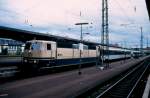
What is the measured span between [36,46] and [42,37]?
14.4ft

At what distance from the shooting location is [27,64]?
23.6 meters

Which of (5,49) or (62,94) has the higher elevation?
(5,49)

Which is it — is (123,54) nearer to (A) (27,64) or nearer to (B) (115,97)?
(A) (27,64)

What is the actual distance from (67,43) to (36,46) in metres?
6.79

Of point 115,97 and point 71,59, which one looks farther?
point 71,59

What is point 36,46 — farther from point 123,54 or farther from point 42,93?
point 123,54

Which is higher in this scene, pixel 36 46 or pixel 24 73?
pixel 36 46

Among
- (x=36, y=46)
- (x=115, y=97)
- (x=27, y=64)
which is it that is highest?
(x=36, y=46)

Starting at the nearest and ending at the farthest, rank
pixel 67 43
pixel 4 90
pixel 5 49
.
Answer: pixel 4 90
pixel 67 43
pixel 5 49

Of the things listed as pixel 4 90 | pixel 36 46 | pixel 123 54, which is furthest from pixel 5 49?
pixel 123 54

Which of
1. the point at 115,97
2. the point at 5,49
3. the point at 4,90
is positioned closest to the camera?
the point at 115,97

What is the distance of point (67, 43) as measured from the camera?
101ft

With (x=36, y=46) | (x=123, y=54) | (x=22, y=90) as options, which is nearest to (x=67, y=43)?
(x=36, y=46)

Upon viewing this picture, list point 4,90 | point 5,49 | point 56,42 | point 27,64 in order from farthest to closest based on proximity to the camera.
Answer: point 5,49, point 56,42, point 27,64, point 4,90
